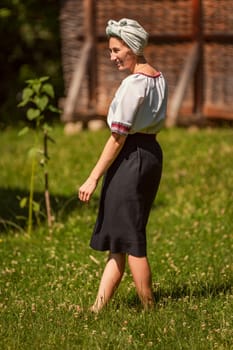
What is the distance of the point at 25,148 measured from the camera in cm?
1509

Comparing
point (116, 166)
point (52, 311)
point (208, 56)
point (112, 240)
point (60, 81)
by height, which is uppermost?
point (116, 166)

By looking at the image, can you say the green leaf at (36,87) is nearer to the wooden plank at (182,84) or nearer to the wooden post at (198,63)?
the wooden plank at (182,84)

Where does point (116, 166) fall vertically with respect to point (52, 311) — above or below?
above

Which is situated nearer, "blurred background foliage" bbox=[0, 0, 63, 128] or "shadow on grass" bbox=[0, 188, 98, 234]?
"shadow on grass" bbox=[0, 188, 98, 234]

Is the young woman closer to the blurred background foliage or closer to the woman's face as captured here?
the woman's face

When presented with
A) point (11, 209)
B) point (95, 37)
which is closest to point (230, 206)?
point (11, 209)

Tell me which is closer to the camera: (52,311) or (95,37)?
(52,311)

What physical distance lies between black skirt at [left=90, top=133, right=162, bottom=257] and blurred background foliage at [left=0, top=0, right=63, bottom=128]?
1274cm

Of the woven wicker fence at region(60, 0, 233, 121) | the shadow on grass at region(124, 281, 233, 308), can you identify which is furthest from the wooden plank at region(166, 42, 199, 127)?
the shadow on grass at region(124, 281, 233, 308)

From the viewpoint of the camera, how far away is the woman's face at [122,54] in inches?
247

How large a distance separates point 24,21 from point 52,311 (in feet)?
44.8

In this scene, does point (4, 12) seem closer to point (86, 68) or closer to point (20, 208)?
point (86, 68)

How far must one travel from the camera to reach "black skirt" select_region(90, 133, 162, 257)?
6.25 m

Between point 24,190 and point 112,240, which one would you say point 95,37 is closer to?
point 24,190
